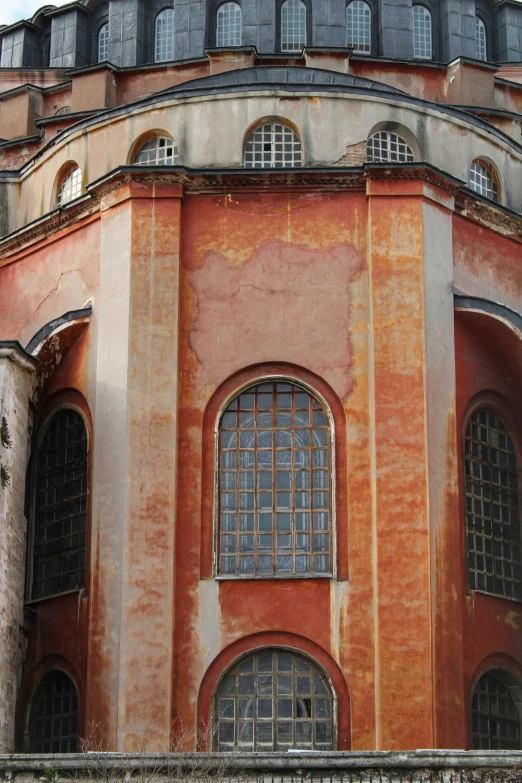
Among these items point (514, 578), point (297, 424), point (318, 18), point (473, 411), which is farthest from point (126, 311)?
point (318, 18)

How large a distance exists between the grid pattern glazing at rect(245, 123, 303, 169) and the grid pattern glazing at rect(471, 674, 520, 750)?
9.55m

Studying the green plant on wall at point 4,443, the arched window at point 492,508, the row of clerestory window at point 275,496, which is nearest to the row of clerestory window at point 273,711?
the row of clerestory window at point 275,496

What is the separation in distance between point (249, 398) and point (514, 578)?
5653 mm

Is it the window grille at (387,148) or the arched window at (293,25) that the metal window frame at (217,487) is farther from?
the arched window at (293,25)

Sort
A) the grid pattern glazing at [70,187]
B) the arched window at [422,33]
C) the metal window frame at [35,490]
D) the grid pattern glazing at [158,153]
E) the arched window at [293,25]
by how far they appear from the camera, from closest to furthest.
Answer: the metal window frame at [35,490] → the grid pattern glazing at [158,153] → the grid pattern glazing at [70,187] → the arched window at [293,25] → the arched window at [422,33]

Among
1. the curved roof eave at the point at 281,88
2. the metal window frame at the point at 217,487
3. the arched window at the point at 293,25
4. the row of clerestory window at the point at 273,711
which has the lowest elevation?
the row of clerestory window at the point at 273,711

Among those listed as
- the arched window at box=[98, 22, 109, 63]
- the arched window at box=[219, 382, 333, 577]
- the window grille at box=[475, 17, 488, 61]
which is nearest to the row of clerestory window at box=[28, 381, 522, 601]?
the arched window at box=[219, 382, 333, 577]

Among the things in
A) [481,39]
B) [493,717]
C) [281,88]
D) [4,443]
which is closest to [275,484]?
[4,443]

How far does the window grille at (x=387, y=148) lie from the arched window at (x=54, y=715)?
415 inches

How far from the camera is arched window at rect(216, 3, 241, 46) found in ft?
123

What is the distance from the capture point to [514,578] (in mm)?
26938

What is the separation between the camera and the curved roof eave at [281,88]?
27.6 m

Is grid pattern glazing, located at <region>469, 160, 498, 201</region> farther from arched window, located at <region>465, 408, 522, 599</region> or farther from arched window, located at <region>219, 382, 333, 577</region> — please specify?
arched window, located at <region>219, 382, 333, 577</region>

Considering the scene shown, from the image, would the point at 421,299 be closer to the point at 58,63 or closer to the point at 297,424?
the point at 297,424
